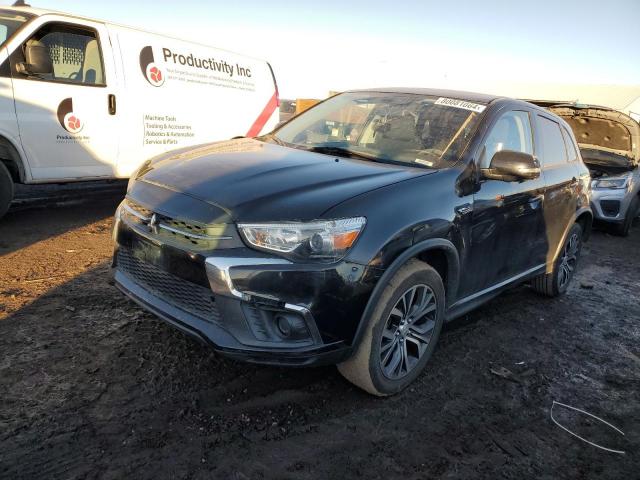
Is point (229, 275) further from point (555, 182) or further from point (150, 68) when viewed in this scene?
point (150, 68)

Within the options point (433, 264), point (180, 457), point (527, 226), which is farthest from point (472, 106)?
point (180, 457)

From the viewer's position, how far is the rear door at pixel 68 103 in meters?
5.24

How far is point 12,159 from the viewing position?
521 centimetres

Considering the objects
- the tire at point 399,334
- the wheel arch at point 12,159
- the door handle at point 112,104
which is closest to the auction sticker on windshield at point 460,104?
the tire at point 399,334

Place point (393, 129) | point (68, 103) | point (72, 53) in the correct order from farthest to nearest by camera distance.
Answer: point (72, 53) → point (68, 103) → point (393, 129)

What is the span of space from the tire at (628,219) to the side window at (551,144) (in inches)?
176

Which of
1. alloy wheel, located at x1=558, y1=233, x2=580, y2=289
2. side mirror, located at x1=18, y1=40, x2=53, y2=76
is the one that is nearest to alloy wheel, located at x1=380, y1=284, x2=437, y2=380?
alloy wheel, located at x1=558, y1=233, x2=580, y2=289

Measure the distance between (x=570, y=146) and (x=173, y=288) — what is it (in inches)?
159

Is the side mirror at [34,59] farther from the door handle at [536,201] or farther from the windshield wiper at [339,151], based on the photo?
the door handle at [536,201]

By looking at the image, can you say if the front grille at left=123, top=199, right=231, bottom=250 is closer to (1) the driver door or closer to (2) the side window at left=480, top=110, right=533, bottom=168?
(1) the driver door

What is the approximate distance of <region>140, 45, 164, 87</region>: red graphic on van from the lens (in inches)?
246

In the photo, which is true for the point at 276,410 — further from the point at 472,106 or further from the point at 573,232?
the point at 573,232

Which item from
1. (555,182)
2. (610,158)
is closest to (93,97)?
(555,182)

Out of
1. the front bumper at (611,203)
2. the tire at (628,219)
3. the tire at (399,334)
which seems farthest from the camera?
the tire at (628,219)
